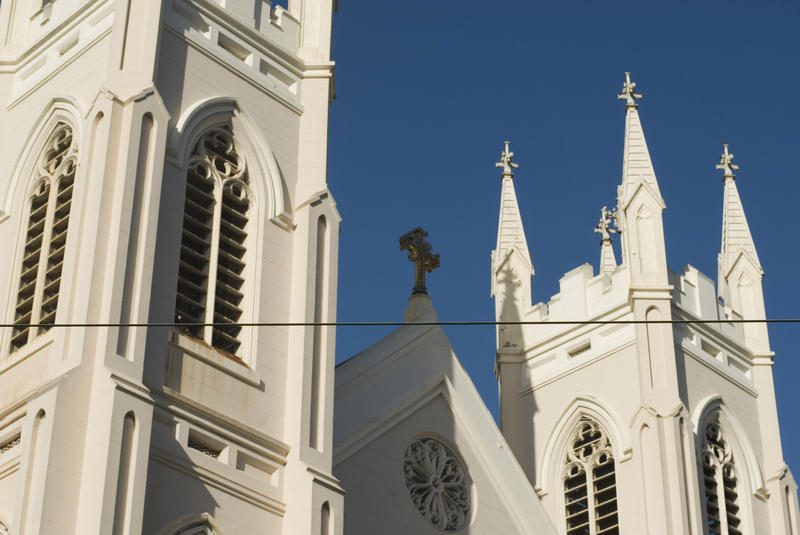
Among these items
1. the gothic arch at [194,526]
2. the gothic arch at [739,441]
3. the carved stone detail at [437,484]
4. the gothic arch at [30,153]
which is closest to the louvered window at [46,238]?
the gothic arch at [30,153]

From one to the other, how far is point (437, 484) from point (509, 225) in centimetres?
1127

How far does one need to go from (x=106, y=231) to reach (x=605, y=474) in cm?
1341

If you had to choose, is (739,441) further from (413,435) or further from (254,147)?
(254,147)

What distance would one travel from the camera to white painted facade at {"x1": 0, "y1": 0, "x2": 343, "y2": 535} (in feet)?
65.8

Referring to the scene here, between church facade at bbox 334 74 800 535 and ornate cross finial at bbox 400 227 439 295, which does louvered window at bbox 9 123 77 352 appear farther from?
ornate cross finial at bbox 400 227 439 295

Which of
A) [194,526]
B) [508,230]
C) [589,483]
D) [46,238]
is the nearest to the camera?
[194,526]

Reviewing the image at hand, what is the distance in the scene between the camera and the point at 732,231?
3531 centimetres

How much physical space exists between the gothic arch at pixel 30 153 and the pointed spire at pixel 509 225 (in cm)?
1331

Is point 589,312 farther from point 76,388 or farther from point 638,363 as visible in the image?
point 76,388

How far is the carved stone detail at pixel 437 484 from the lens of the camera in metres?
25.1

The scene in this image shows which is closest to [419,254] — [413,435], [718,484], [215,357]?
[413,435]

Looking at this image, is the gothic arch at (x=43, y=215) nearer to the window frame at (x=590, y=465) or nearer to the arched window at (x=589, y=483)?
the window frame at (x=590, y=465)

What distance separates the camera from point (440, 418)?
26516mm

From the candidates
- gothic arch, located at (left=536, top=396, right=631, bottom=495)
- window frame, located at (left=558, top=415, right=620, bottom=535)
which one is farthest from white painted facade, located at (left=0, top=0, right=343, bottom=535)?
window frame, located at (left=558, top=415, right=620, bottom=535)
